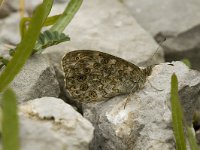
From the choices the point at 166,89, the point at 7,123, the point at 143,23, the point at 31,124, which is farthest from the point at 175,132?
the point at 143,23

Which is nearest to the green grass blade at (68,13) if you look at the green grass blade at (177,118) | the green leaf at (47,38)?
the green leaf at (47,38)

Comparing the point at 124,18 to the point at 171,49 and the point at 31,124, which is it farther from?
the point at 31,124

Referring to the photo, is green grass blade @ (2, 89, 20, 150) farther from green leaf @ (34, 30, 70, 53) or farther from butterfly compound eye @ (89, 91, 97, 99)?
green leaf @ (34, 30, 70, 53)

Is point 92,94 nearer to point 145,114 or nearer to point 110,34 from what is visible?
point 145,114

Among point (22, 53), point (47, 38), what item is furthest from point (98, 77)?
point (22, 53)

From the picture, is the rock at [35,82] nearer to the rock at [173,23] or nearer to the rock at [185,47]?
the rock at [173,23]

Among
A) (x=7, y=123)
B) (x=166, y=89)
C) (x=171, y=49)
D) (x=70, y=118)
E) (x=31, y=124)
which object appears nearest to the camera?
(x=7, y=123)

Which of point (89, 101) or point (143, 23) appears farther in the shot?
point (143, 23)
